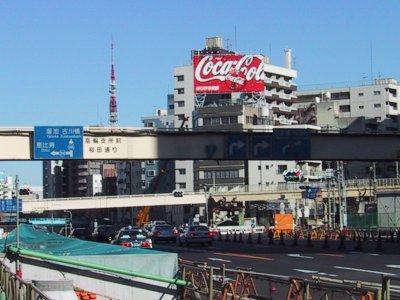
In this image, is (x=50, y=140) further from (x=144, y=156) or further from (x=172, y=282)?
(x=172, y=282)

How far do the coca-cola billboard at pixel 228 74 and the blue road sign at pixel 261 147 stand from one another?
6033cm

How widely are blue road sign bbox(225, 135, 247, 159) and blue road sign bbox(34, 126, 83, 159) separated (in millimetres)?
8246

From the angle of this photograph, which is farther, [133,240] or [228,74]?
[228,74]

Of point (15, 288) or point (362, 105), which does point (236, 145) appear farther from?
point (362, 105)

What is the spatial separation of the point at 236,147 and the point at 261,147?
5.39 feet

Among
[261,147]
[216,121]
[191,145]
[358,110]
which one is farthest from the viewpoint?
[358,110]

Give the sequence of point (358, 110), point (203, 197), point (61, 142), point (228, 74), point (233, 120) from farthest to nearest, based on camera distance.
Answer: point (358, 110) → point (233, 120) → point (203, 197) → point (228, 74) → point (61, 142)

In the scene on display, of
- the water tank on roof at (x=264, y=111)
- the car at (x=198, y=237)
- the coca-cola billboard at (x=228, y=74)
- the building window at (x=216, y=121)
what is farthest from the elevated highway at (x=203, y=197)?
the car at (x=198, y=237)

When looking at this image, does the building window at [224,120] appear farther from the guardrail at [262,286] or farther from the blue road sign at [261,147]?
the guardrail at [262,286]

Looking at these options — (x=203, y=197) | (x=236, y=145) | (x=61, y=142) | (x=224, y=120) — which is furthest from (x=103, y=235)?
(x=224, y=120)

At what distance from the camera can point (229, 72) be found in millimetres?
105188

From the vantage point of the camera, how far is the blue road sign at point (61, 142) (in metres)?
41.5

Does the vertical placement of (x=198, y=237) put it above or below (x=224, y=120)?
below

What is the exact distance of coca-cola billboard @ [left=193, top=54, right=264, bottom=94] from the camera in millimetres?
104438
